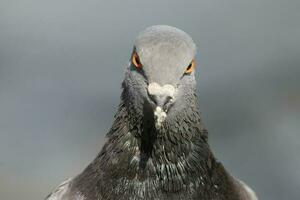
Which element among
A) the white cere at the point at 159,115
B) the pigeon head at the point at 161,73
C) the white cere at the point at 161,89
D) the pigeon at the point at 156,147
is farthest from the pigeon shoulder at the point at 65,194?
the white cere at the point at 161,89

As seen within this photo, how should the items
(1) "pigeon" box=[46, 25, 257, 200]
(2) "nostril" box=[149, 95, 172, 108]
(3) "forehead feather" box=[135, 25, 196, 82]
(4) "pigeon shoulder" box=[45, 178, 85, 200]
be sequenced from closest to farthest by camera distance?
(2) "nostril" box=[149, 95, 172, 108], (3) "forehead feather" box=[135, 25, 196, 82], (1) "pigeon" box=[46, 25, 257, 200], (4) "pigeon shoulder" box=[45, 178, 85, 200]

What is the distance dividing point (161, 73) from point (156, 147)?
0.68 m

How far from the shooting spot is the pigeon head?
13.4 ft

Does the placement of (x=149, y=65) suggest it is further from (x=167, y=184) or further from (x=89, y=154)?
(x=89, y=154)

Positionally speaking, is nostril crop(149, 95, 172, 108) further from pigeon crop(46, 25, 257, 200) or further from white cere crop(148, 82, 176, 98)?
pigeon crop(46, 25, 257, 200)

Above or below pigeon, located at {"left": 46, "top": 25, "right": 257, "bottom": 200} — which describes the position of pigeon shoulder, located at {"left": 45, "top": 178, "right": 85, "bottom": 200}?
below

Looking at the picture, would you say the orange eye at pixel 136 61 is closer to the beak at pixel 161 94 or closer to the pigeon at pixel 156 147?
the pigeon at pixel 156 147

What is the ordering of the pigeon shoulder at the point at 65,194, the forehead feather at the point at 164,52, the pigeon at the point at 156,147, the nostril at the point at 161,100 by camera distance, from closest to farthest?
1. the nostril at the point at 161,100
2. the forehead feather at the point at 164,52
3. the pigeon at the point at 156,147
4. the pigeon shoulder at the point at 65,194

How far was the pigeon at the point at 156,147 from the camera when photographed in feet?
14.1

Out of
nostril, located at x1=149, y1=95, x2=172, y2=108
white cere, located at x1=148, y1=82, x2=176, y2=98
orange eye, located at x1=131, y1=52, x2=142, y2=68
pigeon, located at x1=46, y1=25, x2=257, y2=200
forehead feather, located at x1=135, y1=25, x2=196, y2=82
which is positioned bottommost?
pigeon, located at x1=46, y1=25, x2=257, y2=200

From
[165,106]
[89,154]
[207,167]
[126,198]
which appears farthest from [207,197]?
[89,154]

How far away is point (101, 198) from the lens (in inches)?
182

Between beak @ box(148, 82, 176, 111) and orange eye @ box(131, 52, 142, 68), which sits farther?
orange eye @ box(131, 52, 142, 68)

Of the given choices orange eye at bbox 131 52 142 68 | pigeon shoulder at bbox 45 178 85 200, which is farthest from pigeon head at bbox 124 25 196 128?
pigeon shoulder at bbox 45 178 85 200
